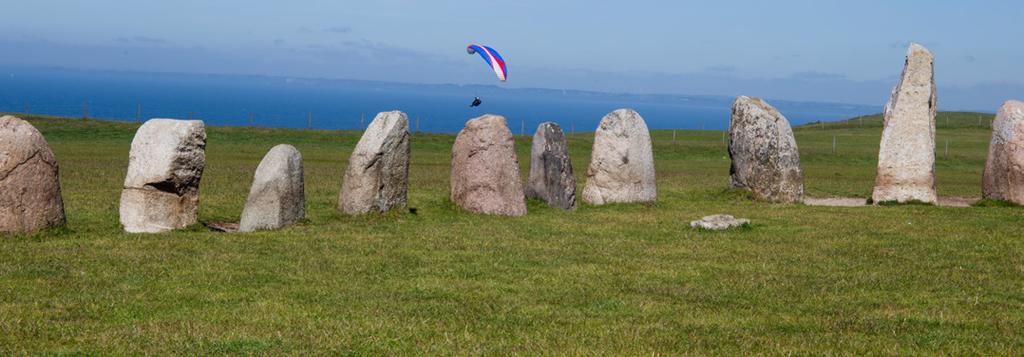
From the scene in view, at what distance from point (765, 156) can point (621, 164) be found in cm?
419

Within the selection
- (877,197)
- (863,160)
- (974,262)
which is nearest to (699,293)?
(974,262)

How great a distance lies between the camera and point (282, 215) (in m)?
22.1

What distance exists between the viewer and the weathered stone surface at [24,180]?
1936cm

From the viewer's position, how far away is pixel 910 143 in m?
29.4

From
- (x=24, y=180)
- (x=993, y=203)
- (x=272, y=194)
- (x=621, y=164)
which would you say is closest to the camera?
(x=24, y=180)

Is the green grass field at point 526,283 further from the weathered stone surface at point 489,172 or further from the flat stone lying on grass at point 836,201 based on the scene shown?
the flat stone lying on grass at point 836,201

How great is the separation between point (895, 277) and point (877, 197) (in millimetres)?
13275

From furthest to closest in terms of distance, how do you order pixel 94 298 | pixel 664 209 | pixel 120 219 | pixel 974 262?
pixel 664 209, pixel 120 219, pixel 974 262, pixel 94 298

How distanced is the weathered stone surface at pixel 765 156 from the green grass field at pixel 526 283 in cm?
208

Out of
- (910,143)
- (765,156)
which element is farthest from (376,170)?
(910,143)

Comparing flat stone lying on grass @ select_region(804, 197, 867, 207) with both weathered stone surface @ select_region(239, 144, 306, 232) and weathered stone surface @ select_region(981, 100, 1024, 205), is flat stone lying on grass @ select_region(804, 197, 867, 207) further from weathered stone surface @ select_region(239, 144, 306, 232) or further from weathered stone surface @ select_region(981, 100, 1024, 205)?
weathered stone surface @ select_region(239, 144, 306, 232)

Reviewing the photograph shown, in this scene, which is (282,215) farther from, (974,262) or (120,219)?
(974,262)

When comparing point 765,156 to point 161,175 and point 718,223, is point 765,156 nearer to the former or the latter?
point 718,223

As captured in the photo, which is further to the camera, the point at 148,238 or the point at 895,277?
the point at 148,238
